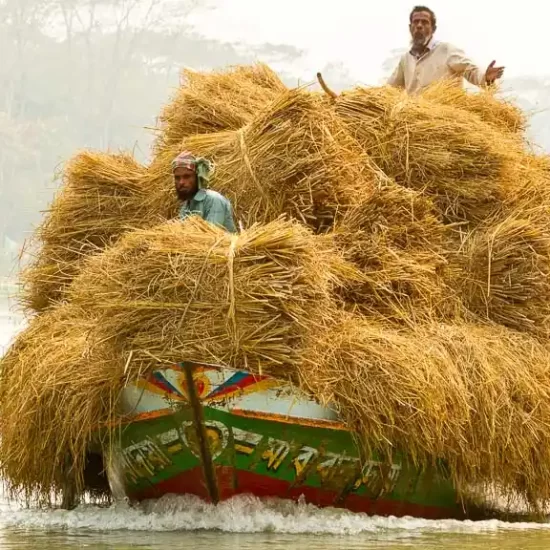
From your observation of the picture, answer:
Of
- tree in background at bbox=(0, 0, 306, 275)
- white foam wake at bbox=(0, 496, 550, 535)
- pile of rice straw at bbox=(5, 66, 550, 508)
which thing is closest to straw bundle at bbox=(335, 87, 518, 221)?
pile of rice straw at bbox=(5, 66, 550, 508)

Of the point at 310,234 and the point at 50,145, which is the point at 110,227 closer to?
the point at 310,234

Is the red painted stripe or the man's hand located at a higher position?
the man's hand

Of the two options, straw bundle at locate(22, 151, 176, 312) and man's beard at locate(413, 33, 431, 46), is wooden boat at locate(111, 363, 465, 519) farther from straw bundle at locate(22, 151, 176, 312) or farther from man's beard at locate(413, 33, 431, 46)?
man's beard at locate(413, 33, 431, 46)

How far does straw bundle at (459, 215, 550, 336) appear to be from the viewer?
30.7 ft

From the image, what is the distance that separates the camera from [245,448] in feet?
26.9

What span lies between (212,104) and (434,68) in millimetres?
2535

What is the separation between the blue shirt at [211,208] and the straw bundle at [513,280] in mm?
1589

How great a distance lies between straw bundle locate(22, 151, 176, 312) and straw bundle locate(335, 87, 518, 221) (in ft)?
5.12

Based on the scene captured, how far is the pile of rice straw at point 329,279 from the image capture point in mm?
7801

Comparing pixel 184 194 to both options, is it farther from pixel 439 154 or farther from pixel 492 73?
pixel 492 73

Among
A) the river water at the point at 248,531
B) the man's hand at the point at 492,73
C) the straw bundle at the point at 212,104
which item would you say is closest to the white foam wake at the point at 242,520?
the river water at the point at 248,531

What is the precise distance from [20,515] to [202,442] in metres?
1.96

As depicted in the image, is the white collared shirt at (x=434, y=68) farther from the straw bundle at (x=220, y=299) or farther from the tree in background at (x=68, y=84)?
the tree in background at (x=68, y=84)

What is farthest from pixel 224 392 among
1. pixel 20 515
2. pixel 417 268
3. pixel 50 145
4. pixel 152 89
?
pixel 152 89
